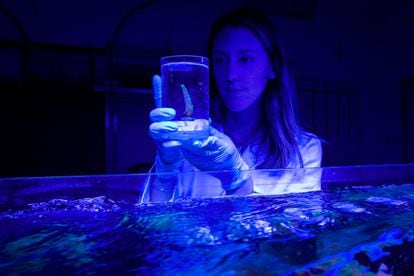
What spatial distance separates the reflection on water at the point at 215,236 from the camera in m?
0.22

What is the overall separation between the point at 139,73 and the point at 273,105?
1216 millimetres

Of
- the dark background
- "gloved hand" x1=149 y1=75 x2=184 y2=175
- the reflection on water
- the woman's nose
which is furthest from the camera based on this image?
the dark background

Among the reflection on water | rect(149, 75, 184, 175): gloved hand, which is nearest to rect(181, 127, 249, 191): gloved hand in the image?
rect(149, 75, 184, 175): gloved hand

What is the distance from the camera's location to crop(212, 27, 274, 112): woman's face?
1.20 m

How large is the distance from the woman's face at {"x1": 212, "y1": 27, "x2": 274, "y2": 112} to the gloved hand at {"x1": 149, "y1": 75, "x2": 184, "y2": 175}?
0.40m

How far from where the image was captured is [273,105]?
1.32m

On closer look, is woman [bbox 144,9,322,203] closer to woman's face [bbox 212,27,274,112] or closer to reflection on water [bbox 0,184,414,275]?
woman's face [bbox 212,27,274,112]

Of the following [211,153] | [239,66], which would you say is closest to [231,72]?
[239,66]

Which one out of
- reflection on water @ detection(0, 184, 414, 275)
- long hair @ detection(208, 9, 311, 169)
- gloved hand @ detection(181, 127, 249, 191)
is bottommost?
reflection on water @ detection(0, 184, 414, 275)

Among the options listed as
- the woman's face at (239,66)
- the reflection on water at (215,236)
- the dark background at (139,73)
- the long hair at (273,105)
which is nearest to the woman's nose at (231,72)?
the woman's face at (239,66)

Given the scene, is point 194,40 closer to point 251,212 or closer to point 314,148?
point 314,148

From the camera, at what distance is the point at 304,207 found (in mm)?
394

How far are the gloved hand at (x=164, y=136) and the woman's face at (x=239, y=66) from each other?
0.40 meters

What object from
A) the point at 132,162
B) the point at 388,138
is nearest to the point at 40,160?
the point at 132,162
